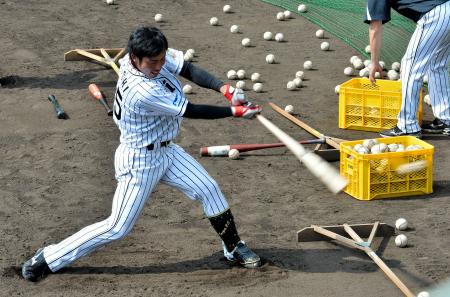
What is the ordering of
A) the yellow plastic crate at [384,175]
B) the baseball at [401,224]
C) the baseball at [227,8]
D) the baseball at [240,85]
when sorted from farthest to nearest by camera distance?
the baseball at [227,8] < the baseball at [240,85] < the yellow plastic crate at [384,175] < the baseball at [401,224]

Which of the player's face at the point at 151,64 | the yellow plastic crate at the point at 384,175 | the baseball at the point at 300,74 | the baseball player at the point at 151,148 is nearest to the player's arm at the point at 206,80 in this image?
the baseball player at the point at 151,148

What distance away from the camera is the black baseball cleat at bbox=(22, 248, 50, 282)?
784 cm

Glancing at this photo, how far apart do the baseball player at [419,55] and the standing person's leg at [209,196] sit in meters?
3.48

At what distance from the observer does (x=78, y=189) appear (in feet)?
32.4

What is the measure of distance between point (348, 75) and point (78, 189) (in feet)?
15.4

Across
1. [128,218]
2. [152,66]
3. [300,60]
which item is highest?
[152,66]

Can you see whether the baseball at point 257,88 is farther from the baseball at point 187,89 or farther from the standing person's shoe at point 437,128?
the standing person's shoe at point 437,128

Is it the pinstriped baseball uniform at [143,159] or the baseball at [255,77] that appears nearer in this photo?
the pinstriped baseball uniform at [143,159]

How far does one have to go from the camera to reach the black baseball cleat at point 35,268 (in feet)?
25.7

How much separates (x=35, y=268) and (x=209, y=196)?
1.47 meters

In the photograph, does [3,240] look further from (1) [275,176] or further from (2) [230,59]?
(2) [230,59]


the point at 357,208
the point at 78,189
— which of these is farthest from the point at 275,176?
the point at 78,189

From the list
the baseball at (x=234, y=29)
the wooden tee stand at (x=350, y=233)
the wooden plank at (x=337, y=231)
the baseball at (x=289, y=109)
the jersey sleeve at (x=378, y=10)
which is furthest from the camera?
the baseball at (x=234, y=29)

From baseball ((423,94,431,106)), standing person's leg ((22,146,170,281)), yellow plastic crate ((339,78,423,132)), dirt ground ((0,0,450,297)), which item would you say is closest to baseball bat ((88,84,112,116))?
dirt ground ((0,0,450,297))
